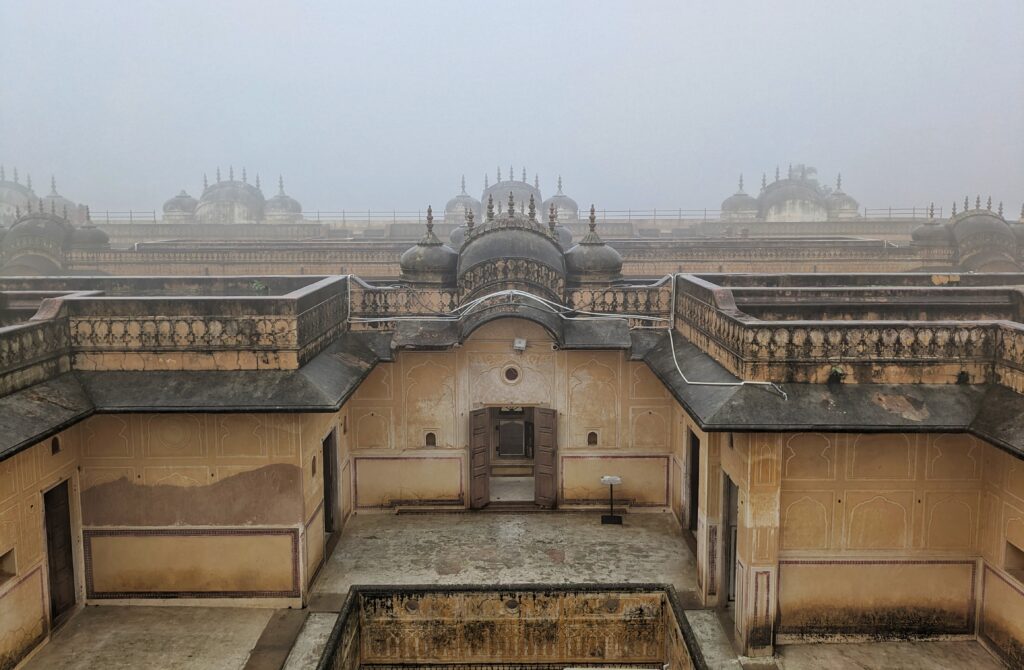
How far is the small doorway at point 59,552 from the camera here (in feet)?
29.0

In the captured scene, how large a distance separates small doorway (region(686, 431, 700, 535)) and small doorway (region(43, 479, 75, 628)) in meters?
7.84

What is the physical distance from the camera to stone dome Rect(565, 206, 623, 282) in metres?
13.9

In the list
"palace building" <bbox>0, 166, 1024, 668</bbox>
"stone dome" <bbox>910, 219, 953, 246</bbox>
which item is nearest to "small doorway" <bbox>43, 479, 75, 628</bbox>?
"palace building" <bbox>0, 166, 1024, 668</bbox>

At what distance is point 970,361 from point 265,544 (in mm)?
7950

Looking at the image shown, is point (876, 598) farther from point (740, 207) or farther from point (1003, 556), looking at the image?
point (740, 207)

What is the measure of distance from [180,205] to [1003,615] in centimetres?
5053

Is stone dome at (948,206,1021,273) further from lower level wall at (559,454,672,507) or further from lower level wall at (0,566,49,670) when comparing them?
lower level wall at (0,566,49,670)

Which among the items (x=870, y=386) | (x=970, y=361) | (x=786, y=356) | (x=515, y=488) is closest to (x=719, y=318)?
(x=786, y=356)

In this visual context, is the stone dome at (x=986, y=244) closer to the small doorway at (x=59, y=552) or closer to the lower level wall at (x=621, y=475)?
the lower level wall at (x=621, y=475)

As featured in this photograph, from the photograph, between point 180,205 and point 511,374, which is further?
point 180,205

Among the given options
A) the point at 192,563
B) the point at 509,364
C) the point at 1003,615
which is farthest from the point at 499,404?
the point at 1003,615

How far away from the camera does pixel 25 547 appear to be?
26.9 feet

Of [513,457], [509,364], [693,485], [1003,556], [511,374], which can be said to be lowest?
[513,457]

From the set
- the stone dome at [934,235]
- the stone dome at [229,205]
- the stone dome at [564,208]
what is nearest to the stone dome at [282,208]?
the stone dome at [229,205]
